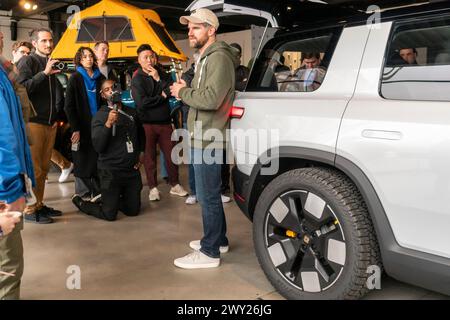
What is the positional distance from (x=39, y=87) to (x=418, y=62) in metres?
3.26

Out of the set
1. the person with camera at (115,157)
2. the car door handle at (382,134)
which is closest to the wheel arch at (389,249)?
the car door handle at (382,134)

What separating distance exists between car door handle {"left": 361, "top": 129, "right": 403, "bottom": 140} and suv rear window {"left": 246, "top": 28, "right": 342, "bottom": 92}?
1.48ft

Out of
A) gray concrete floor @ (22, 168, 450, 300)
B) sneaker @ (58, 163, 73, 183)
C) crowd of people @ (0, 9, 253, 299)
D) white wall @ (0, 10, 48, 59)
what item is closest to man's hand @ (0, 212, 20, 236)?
crowd of people @ (0, 9, 253, 299)

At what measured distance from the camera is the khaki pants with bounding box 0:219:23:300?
7.10 ft

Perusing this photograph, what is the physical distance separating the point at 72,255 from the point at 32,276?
16.5 inches

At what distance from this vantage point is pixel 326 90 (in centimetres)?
238

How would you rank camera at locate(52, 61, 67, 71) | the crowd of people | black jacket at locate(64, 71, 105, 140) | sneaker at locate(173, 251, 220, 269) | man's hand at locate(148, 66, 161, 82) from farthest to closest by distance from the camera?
man's hand at locate(148, 66, 161, 82) → black jacket at locate(64, 71, 105, 140) → camera at locate(52, 61, 67, 71) → sneaker at locate(173, 251, 220, 269) → the crowd of people

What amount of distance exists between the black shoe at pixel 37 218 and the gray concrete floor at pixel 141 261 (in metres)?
0.08

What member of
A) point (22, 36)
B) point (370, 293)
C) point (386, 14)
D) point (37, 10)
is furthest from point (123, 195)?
point (22, 36)

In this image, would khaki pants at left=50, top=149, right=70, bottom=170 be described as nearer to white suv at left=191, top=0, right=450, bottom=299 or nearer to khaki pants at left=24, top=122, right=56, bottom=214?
khaki pants at left=24, top=122, right=56, bottom=214

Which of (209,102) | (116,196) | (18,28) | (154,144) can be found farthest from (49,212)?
(18,28)

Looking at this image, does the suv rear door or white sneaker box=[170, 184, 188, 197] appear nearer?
the suv rear door

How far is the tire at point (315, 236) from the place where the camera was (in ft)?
7.27

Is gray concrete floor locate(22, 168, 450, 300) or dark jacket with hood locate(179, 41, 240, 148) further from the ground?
dark jacket with hood locate(179, 41, 240, 148)
